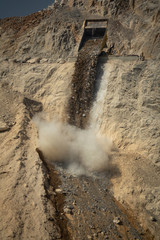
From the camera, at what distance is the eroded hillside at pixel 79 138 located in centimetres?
529

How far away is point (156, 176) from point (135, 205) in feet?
4.54

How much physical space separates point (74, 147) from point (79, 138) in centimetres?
59

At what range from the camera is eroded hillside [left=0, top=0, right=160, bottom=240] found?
5285 millimetres

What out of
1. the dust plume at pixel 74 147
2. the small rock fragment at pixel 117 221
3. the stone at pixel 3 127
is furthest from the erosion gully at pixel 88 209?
the stone at pixel 3 127

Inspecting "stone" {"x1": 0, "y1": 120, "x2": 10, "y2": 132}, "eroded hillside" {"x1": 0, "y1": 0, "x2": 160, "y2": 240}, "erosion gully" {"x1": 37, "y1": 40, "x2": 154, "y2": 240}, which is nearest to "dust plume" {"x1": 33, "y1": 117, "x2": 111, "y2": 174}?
"eroded hillside" {"x1": 0, "y1": 0, "x2": 160, "y2": 240}

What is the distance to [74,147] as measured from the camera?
26.6 ft

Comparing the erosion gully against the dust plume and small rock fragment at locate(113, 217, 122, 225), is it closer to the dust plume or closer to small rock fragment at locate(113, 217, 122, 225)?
small rock fragment at locate(113, 217, 122, 225)

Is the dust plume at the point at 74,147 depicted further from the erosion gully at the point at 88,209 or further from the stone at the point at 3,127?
the stone at the point at 3,127

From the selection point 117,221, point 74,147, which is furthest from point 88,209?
point 74,147

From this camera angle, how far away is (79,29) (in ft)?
48.9

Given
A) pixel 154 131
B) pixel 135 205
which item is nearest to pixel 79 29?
pixel 154 131

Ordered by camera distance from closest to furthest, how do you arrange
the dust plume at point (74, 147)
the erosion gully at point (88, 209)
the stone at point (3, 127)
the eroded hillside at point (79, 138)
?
the erosion gully at point (88, 209) < the eroded hillside at point (79, 138) < the dust plume at point (74, 147) < the stone at point (3, 127)

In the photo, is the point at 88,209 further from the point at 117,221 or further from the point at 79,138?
the point at 79,138

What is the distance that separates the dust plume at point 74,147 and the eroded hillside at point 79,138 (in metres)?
0.06
